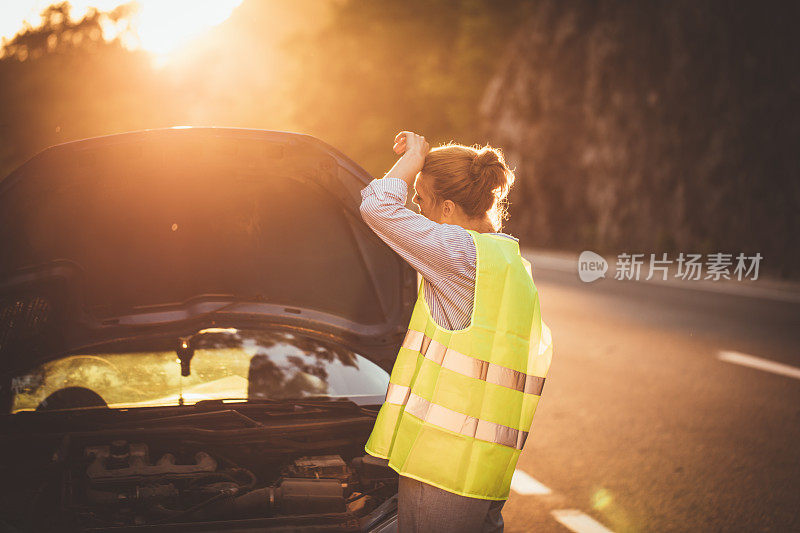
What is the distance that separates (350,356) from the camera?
11.1 ft

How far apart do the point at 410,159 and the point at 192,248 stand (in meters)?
1.18

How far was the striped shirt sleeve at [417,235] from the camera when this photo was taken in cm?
247

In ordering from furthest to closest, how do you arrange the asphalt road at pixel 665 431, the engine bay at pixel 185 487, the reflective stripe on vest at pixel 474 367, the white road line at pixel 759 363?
the white road line at pixel 759 363 < the asphalt road at pixel 665 431 < the engine bay at pixel 185 487 < the reflective stripe on vest at pixel 474 367

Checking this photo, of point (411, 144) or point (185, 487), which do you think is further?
point (185, 487)

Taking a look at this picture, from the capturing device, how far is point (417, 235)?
2.50m

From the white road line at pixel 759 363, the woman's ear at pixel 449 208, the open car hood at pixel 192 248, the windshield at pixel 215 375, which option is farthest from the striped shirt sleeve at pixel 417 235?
the white road line at pixel 759 363

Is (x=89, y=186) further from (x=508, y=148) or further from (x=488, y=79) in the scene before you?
(x=488, y=79)

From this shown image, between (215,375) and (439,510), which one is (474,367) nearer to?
(439,510)

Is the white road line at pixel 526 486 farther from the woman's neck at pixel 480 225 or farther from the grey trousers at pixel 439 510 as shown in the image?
the woman's neck at pixel 480 225

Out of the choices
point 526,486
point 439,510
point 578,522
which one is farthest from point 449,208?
point 526,486

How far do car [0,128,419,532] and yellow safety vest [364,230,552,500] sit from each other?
0.32 metres

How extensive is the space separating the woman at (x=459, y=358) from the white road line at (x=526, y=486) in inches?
106

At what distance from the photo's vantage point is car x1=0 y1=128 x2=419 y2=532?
2.73 meters

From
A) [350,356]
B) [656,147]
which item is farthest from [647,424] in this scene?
[656,147]
